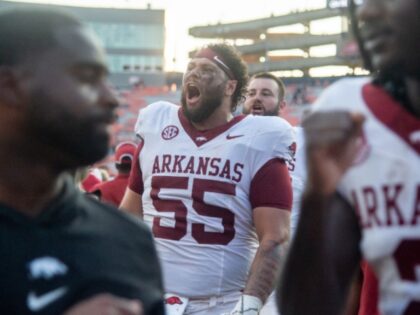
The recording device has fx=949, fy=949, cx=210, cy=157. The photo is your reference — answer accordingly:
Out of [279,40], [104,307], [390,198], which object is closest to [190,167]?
[390,198]

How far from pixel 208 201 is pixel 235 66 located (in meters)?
0.90

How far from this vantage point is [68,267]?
188cm

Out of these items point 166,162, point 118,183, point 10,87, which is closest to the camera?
point 10,87

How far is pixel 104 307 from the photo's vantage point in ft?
5.91

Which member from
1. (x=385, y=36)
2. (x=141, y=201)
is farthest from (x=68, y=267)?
(x=141, y=201)

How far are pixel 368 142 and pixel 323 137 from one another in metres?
0.25

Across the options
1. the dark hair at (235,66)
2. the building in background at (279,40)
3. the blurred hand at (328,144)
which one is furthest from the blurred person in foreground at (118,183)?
the building in background at (279,40)

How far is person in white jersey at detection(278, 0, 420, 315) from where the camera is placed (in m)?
1.92

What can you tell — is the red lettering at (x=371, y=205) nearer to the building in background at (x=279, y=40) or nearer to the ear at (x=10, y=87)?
the ear at (x=10, y=87)

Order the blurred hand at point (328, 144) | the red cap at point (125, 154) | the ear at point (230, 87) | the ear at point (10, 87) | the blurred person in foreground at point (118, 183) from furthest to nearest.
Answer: the red cap at point (125, 154) → the blurred person in foreground at point (118, 183) → the ear at point (230, 87) → the ear at point (10, 87) → the blurred hand at point (328, 144)

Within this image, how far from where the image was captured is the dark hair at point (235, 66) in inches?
194

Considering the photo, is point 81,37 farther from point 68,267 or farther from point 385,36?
point 385,36

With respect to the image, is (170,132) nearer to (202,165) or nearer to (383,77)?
(202,165)

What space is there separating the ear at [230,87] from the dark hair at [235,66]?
1.2 inches
